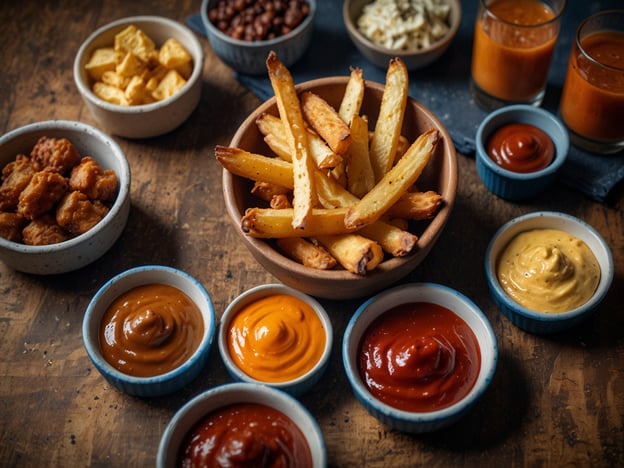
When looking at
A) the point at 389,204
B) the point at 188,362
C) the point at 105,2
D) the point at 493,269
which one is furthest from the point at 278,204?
the point at 105,2

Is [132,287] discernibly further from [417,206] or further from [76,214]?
[417,206]

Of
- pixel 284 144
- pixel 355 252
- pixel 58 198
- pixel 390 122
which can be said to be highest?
pixel 390 122

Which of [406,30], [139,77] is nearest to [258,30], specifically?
[139,77]

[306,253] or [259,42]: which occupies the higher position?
[259,42]

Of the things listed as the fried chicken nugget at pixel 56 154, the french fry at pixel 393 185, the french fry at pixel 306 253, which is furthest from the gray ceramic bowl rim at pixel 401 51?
the fried chicken nugget at pixel 56 154

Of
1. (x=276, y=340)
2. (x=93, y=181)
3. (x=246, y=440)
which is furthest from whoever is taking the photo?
(x=93, y=181)

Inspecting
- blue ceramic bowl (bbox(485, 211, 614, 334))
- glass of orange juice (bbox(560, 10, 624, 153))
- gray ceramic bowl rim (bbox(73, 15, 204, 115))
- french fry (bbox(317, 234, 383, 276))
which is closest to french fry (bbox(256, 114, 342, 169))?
french fry (bbox(317, 234, 383, 276))

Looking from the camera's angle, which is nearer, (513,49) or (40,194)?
(40,194)
